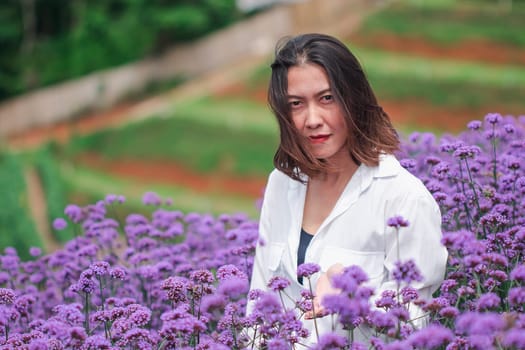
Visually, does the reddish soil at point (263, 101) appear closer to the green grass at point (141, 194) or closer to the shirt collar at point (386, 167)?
the green grass at point (141, 194)

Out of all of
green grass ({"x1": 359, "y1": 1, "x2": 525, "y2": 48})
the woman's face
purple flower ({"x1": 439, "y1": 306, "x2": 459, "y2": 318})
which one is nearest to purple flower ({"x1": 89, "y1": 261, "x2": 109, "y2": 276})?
the woman's face

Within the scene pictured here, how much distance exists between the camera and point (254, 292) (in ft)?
8.86

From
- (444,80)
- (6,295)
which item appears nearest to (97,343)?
(6,295)

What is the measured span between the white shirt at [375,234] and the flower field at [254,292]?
0.30ft

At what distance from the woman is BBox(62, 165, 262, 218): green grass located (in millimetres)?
11823

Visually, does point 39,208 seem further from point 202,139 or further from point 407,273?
point 407,273

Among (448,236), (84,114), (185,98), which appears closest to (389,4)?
(185,98)

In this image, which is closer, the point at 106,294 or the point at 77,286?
the point at 77,286

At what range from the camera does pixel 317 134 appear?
3057 mm

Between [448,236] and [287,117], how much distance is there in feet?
3.23

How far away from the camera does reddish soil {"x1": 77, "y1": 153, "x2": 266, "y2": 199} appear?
1698 centimetres

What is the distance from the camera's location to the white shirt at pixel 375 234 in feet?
9.24

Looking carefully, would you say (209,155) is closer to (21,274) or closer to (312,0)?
(312,0)

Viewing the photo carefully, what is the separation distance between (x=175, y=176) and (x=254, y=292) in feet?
51.9
